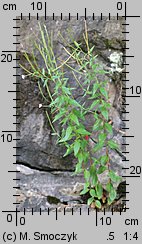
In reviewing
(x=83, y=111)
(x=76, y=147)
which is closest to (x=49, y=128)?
(x=83, y=111)

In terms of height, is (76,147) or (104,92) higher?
(104,92)

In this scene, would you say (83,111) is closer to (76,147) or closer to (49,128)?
(49,128)

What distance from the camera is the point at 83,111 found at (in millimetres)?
2998

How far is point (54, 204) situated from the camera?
10.1 feet

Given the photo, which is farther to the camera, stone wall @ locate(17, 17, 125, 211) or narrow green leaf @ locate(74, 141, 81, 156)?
stone wall @ locate(17, 17, 125, 211)

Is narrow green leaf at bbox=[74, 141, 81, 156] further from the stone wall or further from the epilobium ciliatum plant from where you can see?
the stone wall

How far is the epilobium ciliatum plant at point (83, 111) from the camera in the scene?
2750 millimetres

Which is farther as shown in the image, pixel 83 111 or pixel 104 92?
pixel 83 111

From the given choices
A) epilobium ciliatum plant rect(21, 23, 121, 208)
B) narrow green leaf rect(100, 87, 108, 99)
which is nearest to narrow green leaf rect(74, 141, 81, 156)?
epilobium ciliatum plant rect(21, 23, 121, 208)

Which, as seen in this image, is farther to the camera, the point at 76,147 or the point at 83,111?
the point at 83,111

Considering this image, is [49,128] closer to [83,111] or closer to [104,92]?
[83,111]

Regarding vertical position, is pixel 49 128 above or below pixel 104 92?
below

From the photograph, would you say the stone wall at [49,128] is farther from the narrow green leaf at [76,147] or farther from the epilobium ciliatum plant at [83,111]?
the narrow green leaf at [76,147]

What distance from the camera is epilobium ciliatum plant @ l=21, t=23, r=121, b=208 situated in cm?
275
